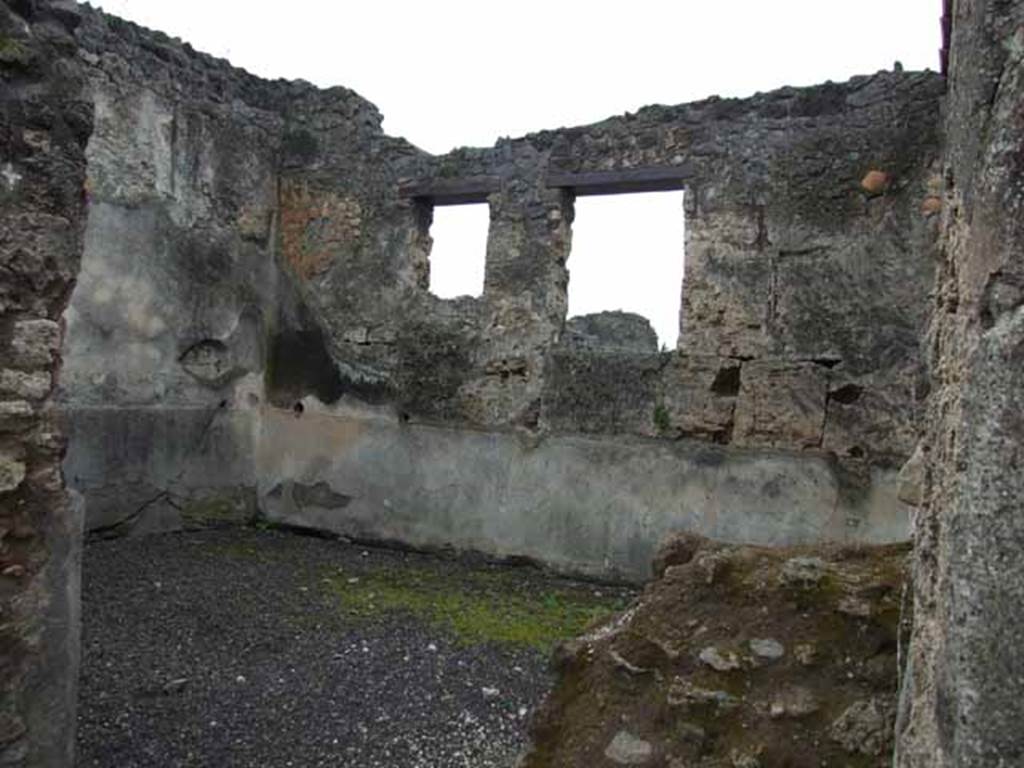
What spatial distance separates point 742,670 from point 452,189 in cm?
509

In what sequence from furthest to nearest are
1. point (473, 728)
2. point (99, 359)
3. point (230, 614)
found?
point (99, 359) → point (230, 614) → point (473, 728)

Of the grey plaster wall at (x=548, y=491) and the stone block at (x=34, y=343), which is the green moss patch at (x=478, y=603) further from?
the stone block at (x=34, y=343)

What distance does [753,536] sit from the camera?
5379 mm

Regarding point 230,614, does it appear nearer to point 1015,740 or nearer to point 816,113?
point 1015,740

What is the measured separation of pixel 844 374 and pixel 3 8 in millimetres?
4565

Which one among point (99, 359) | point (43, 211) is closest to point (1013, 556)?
point (43, 211)

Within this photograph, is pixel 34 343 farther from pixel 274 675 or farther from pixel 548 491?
pixel 548 491

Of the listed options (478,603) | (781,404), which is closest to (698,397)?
(781,404)

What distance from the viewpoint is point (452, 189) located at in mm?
6578

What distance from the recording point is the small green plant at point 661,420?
5.71 metres

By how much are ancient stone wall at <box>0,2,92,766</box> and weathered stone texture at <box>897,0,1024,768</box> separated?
2.26 meters

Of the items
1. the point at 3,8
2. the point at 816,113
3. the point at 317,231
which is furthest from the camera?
the point at 317,231

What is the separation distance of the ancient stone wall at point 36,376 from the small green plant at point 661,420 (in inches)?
152

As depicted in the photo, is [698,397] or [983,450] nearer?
[983,450]
